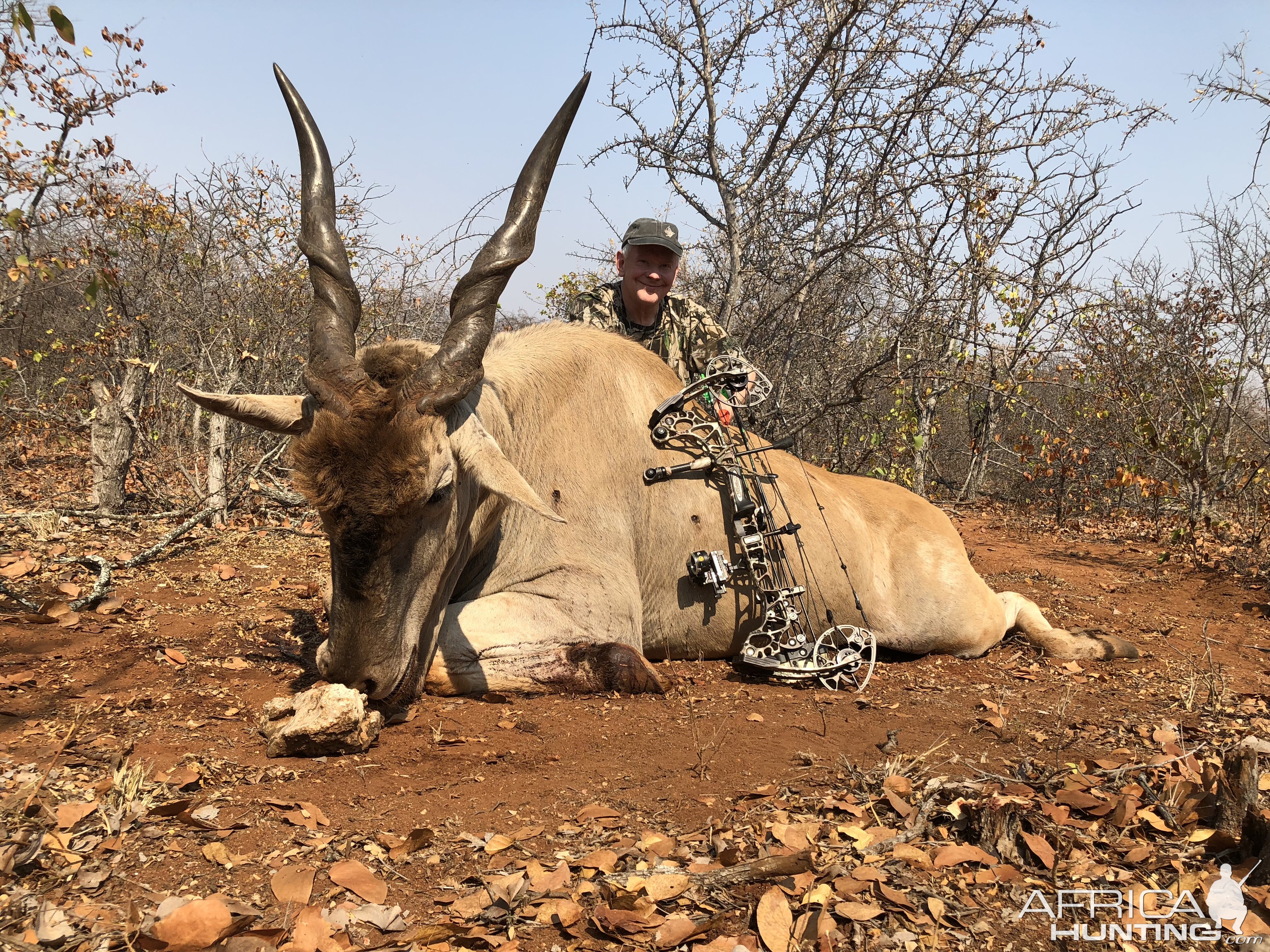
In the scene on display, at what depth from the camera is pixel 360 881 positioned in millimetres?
2459

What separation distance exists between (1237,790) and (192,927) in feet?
10.6

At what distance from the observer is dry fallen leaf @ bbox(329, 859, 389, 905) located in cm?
241

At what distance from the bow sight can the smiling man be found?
125 cm

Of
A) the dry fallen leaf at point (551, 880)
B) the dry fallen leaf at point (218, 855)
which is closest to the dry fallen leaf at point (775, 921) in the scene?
the dry fallen leaf at point (551, 880)

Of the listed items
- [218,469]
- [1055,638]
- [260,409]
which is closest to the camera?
[260,409]

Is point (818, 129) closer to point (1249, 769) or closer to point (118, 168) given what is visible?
point (1249, 769)

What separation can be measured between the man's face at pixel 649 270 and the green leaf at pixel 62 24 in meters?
3.75

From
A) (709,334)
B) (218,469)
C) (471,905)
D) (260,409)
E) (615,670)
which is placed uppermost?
(709,334)

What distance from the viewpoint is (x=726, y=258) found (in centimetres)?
1066

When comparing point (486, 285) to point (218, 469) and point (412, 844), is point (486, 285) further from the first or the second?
point (218, 469)

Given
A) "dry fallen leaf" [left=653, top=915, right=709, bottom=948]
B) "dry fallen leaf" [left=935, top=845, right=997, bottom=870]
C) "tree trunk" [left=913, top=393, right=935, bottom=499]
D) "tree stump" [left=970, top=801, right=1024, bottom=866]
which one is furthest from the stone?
"tree trunk" [left=913, top=393, right=935, bottom=499]

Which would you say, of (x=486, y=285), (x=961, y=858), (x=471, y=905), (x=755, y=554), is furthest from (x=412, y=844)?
(x=755, y=554)

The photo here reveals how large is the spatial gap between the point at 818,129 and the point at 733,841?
7287 millimetres

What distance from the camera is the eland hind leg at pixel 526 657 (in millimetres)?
4359
